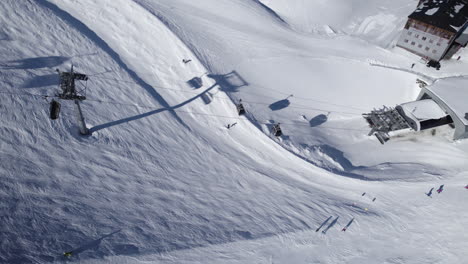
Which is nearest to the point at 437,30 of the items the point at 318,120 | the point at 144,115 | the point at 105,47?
the point at 318,120

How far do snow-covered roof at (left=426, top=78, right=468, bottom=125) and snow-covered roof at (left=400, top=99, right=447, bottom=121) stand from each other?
85 centimetres

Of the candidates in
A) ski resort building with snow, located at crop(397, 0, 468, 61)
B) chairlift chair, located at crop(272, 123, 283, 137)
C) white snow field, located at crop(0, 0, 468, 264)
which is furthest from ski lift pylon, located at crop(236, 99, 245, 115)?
ski resort building with snow, located at crop(397, 0, 468, 61)

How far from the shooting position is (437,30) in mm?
32469

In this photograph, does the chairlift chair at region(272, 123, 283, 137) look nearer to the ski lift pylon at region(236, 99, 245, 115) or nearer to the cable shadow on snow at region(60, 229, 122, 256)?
the ski lift pylon at region(236, 99, 245, 115)

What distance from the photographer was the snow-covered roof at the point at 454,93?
2527 cm

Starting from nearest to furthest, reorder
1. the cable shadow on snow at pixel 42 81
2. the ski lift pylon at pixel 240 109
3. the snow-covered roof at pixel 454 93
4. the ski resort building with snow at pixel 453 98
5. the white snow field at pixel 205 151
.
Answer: the white snow field at pixel 205 151, the cable shadow on snow at pixel 42 81, the ski lift pylon at pixel 240 109, the ski resort building with snow at pixel 453 98, the snow-covered roof at pixel 454 93

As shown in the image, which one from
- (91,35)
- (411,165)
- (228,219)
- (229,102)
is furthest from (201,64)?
(411,165)

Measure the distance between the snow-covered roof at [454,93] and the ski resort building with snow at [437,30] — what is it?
562 cm

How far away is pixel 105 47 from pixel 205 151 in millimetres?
13185

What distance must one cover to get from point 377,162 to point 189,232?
15397 mm

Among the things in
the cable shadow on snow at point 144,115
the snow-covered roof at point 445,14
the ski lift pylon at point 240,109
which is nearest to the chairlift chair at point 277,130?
the ski lift pylon at point 240,109

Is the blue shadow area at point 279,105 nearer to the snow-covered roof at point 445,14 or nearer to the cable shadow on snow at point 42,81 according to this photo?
the cable shadow on snow at point 42,81

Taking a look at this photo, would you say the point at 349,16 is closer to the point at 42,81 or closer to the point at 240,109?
the point at 240,109

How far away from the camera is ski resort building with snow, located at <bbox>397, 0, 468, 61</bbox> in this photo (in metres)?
32.2
